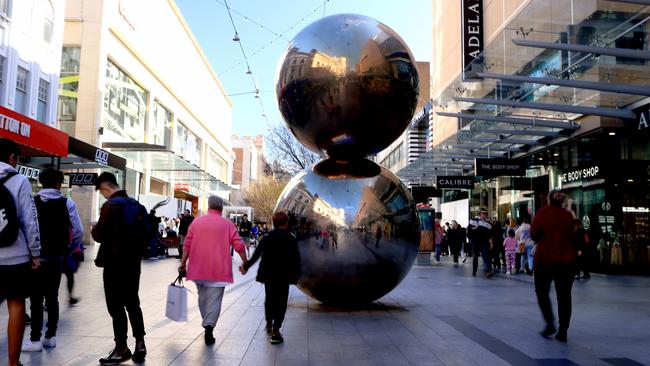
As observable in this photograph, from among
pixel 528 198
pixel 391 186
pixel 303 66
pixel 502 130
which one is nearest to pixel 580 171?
pixel 502 130

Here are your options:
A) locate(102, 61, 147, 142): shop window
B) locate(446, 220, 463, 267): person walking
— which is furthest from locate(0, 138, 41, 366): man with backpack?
locate(102, 61, 147, 142): shop window

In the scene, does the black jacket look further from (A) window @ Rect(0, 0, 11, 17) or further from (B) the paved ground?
(A) window @ Rect(0, 0, 11, 17)

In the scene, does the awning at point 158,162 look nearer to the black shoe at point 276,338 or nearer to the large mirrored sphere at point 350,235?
the large mirrored sphere at point 350,235

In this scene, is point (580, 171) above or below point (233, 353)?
above

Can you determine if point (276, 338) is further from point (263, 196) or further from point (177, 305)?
point (263, 196)

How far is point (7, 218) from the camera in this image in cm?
392

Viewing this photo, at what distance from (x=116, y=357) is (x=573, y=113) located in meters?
13.5

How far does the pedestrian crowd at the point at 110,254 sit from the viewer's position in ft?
13.2

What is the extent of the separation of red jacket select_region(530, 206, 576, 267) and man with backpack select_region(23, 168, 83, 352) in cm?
517

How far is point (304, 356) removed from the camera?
15.9 feet

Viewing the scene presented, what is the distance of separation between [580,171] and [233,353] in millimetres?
14370

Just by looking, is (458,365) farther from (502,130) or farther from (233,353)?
(502,130)

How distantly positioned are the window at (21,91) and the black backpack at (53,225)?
55.2 feet

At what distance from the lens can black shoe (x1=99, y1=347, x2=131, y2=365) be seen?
4.46 m
